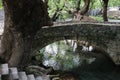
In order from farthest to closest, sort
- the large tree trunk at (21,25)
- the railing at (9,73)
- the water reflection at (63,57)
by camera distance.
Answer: the water reflection at (63,57)
the railing at (9,73)
the large tree trunk at (21,25)

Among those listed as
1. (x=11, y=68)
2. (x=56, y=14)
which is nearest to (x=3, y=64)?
(x=11, y=68)

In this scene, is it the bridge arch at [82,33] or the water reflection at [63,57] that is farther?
the water reflection at [63,57]

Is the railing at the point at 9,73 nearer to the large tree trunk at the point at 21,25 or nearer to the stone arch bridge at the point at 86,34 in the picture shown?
the large tree trunk at the point at 21,25

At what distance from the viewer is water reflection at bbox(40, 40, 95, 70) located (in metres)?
17.6

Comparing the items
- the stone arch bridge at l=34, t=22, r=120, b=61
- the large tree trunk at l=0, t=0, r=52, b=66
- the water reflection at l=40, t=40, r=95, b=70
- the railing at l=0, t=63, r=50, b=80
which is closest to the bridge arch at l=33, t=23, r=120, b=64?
the stone arch bridge at l=34, t=22, r=120, b=61

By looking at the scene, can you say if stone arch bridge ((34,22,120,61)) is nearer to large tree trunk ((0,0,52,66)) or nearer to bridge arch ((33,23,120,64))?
bridge arch ((33,23,120,64))

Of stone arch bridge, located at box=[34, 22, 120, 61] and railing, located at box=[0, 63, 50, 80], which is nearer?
railing, located at box=[0, 63, 50, 80]

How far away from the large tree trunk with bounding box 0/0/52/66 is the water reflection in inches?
352

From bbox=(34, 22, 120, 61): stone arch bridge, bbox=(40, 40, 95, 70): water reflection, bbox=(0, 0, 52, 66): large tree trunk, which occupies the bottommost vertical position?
bbox=(40, 40, 95, 70): water reflection

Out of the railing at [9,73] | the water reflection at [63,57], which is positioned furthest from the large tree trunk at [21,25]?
the water reflection at [63,57]

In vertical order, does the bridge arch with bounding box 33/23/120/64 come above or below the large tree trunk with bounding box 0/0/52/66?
below

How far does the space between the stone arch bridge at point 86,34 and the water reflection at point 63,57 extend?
190 cm

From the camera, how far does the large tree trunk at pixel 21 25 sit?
7005 mm

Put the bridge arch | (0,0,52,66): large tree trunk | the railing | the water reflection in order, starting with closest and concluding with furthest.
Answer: (0,0,52,66): large tree trunk < the railing < the bridge arch < the water reflection
